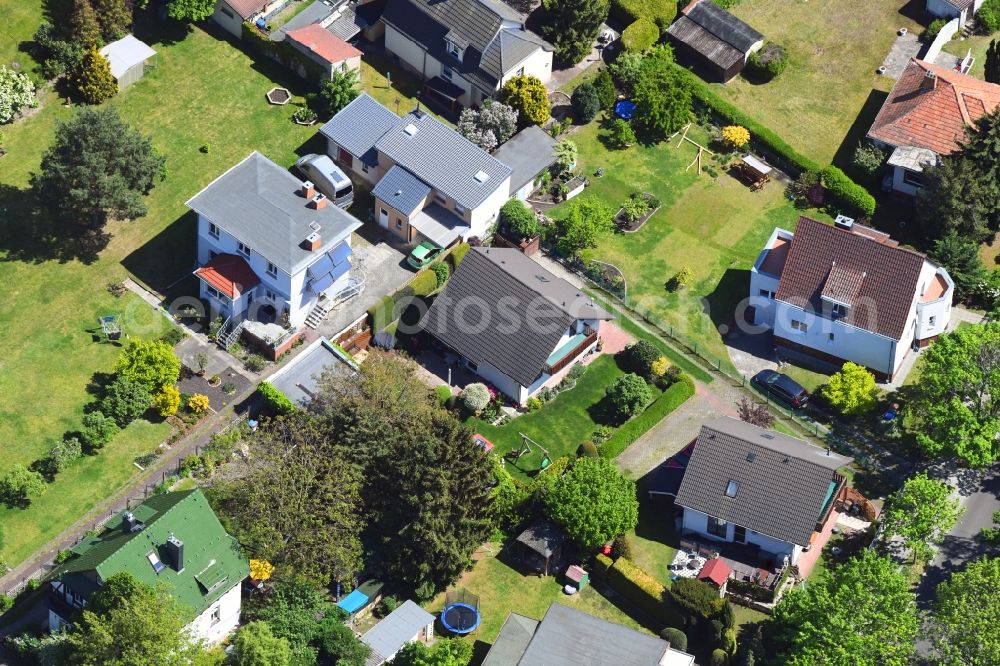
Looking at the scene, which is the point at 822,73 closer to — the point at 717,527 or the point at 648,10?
the point at 648,10

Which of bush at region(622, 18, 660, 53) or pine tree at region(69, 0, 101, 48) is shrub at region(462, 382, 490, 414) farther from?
pine tree at region(69, 0, 101, 48)

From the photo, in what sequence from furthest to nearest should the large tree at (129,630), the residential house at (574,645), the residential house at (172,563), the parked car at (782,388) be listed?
the parked car at (782,388) < the residential house at (574,645) < the residential house at (172,563) < the large tree at (129,630)

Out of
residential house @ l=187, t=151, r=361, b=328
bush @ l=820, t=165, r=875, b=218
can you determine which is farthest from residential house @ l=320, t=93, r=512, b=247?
bush @ l=820, t=165, r=875, b=218

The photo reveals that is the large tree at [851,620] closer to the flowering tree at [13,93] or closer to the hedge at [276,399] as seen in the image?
the hedge at [276,399]

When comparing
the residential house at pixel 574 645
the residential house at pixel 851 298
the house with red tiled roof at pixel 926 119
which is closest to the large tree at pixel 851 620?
the residential house at pixel 574 645

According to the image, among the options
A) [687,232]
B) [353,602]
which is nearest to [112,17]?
[687,232]

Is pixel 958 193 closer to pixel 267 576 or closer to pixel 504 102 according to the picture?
pixel 504 102

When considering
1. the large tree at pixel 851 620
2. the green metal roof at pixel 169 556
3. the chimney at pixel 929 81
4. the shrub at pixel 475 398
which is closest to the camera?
the large tree at pixel 851 620
